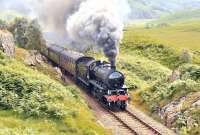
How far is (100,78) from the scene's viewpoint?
4194 centimetres

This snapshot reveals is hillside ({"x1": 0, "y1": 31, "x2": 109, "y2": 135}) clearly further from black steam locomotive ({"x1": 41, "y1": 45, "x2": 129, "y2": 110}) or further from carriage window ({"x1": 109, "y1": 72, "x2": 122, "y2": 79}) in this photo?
carriage window ({"x1": 109, "y1": 72, "x2": 122, "y2": 79})

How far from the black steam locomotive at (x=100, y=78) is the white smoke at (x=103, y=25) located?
2084 mm

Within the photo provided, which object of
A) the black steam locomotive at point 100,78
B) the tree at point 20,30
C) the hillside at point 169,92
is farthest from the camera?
the tree at point 20,30

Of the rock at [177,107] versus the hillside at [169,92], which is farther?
the rock at [177,107]

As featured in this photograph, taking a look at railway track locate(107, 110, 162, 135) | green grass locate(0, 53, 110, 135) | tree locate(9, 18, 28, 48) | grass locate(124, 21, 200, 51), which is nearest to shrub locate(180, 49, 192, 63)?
grass locate(124, 21, 200, 51)

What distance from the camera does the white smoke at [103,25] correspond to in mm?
41969

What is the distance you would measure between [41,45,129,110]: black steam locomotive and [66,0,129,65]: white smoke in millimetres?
2084

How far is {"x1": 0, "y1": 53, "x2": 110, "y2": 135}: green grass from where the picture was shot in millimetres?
27558

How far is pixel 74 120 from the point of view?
30172 mm

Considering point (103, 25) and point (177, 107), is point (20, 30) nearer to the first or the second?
point (103, 25)

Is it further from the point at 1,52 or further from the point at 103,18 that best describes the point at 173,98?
the point at 1,52

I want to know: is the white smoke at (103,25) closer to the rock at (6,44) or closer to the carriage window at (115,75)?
the carriage window at (115,75)

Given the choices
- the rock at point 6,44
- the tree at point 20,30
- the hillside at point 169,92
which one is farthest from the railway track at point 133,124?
the tree at point 20,30

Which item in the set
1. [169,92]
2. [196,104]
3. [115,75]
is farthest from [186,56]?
[196,104]
